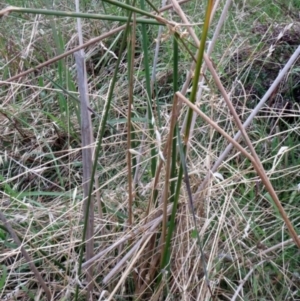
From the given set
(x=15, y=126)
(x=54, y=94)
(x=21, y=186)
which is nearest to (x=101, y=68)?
(x=54, y=94)

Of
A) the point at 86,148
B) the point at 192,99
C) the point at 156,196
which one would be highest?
the point at 192,99

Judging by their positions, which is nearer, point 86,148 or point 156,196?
point 86,148

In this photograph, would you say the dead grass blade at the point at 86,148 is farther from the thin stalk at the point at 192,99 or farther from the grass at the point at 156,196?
the thin stalk at the point at 192,99

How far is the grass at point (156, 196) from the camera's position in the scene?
1.00 metres

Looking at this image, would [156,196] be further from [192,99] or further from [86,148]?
[192,99]

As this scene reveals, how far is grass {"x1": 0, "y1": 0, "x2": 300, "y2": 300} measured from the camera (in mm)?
998

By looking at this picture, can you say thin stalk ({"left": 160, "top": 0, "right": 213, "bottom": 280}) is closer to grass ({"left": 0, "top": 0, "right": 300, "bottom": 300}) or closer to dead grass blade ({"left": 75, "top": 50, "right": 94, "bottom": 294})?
grass ({"left": 0, "top": 0, "right": 300, "bottom": 300})

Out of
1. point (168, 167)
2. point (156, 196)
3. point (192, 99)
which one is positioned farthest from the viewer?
point (156, 196)

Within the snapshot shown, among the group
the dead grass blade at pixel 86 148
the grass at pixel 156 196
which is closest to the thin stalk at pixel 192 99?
the grass at pixel 156 196

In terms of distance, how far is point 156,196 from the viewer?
104 cm

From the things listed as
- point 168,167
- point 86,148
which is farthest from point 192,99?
point 86,148

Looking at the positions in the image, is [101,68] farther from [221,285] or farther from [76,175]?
[221,285]

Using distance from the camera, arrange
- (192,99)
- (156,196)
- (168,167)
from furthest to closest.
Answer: (156,196) → (168,167) → (192,99)

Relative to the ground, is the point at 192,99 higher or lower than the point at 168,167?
higher
